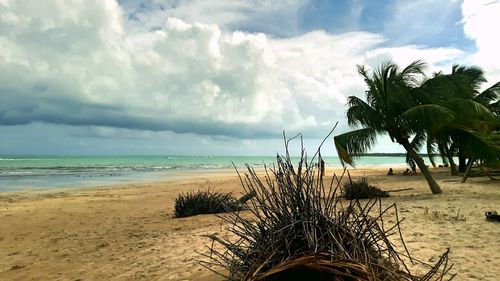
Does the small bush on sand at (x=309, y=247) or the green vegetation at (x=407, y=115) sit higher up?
the green vegetation at (x=407, y=115)

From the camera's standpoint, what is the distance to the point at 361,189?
506 inches

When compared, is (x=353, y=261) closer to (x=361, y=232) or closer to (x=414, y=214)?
(x=361, y=232)

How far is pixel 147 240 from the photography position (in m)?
7.98

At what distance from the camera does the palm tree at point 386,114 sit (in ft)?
43.6

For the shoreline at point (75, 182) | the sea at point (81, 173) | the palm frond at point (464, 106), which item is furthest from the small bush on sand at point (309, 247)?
the shoreline at point (75, 182)

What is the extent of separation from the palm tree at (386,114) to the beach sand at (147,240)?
8.22ft

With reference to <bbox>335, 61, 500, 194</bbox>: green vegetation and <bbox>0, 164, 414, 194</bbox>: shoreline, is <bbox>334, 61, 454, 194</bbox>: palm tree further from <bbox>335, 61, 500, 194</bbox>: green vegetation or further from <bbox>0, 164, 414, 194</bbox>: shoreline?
<bbox>0, 164, 414, 194</bbox>: shoreline

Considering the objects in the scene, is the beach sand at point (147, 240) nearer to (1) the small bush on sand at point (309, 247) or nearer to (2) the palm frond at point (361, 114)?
(1) the small bush on sand at point (309, 247)

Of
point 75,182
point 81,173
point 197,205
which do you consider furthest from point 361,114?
point 81,173

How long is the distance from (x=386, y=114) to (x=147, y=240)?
358 inches

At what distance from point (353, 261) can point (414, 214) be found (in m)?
6.76

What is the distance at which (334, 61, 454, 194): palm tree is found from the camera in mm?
13297

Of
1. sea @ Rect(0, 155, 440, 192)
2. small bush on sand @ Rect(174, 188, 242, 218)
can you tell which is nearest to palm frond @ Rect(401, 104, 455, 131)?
sea @ Rect(0, 155, 440, 192)

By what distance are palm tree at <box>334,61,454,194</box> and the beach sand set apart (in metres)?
2.51
